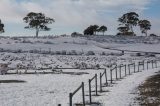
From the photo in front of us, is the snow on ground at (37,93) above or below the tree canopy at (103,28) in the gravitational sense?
below

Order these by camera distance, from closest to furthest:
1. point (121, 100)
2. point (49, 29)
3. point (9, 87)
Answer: point (121, 100), point (9, 87), point (49, 29)

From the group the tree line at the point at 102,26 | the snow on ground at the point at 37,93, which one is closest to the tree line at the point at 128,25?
the tree line at the point at 102,26

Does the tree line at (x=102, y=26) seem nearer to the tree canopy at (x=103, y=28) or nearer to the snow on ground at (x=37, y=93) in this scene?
the tree canopy at (x=103, y=28)

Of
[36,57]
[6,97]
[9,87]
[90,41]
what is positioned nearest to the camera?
[6,97]

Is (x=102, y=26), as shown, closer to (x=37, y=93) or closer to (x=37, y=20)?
(x=37, y=20)

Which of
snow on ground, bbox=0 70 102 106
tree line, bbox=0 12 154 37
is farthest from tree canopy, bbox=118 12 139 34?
snow on ground, bbox=0 70 102 106

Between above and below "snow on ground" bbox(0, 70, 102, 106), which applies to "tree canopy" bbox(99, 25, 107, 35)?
above

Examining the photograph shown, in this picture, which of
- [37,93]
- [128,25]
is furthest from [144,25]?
[37,93]

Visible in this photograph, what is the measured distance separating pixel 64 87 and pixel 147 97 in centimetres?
871

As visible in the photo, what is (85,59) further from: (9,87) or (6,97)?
(6,97)

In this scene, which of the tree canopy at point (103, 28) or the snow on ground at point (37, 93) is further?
the tree canopy at point (103, 28)

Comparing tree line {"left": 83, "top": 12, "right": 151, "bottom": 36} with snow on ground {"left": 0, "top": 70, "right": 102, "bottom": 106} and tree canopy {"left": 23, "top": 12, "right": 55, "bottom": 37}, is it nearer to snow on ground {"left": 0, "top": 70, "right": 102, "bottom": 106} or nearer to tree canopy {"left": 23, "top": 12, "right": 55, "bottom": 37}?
tree canopy {"left": 23, "top": 12, "right": 55, "bottom": 37}

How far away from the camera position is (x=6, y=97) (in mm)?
25516

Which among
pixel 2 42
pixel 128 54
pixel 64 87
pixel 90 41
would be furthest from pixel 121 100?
pixel 90 41
